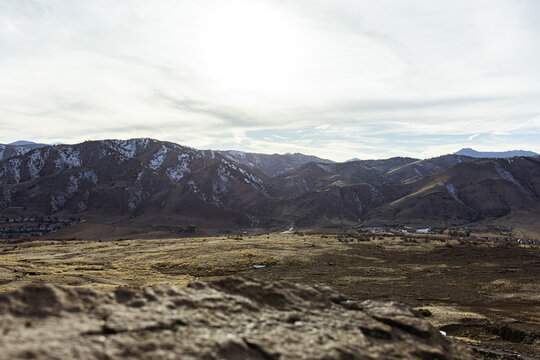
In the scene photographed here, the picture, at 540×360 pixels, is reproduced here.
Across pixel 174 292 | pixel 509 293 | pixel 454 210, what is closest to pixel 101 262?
pixel 174 292

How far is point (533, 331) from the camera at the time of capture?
21312mm

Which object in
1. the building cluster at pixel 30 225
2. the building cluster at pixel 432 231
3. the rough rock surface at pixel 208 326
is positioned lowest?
the building cluster at pixel 30 225

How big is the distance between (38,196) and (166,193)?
73.2 m

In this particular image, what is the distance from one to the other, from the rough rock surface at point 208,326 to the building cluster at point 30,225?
153m

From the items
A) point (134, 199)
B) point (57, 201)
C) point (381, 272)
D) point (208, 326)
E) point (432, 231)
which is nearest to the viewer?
point (208, 326)

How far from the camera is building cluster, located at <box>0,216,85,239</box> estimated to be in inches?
5172

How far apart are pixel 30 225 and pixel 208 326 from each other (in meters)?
175

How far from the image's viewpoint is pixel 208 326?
8.13 metres

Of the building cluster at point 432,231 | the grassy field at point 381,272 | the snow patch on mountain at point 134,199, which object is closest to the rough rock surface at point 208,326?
the grassy field at point 381,272

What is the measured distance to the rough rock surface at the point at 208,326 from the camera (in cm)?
659

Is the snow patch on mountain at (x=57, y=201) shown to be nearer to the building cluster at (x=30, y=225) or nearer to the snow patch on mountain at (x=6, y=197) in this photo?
the snow patch on mountain at (x=6, y=197)

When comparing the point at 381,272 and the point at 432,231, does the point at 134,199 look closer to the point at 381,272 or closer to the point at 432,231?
the point at 432,231

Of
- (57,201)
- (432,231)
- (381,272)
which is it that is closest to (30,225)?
(57,201)

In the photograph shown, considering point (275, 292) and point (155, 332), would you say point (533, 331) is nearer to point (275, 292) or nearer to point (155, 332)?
point (275, 292)
